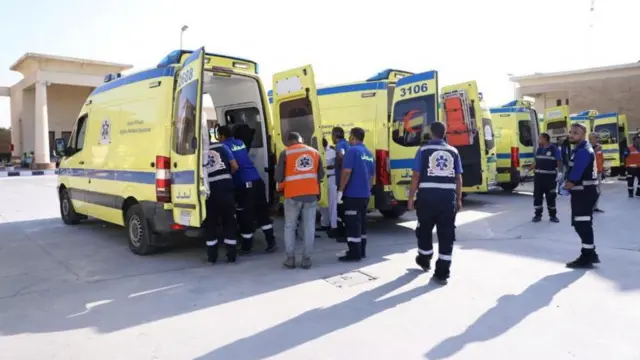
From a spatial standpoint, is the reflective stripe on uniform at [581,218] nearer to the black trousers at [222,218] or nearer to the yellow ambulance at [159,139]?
the yellow ambulance at [159,139]

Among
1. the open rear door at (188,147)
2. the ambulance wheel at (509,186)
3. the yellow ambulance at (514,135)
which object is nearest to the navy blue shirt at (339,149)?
the open rear door at (188,147)

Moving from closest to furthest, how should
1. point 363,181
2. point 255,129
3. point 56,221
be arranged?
point 363,181, point 255,129, point 56,221

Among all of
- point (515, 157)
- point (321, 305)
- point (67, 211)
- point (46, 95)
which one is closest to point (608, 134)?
point (515, 157)

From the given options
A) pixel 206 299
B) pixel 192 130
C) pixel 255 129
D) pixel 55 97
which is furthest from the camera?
pixel 55 97

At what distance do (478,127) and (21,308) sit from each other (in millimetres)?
7767

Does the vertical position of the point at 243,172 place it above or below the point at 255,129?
below

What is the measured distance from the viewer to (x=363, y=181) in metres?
5.71

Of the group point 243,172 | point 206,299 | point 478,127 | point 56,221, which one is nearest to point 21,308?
point 206,299

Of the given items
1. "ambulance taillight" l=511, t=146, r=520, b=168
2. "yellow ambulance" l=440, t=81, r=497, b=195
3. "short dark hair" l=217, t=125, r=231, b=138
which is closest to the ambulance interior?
"short dark hair" l=217, t=125, r=231, b=138

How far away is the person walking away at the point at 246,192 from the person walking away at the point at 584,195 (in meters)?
3.65

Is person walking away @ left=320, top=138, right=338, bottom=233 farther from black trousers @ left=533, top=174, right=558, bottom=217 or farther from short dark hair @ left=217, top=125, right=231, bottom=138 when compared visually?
black trousers @ left=533, top=174, right=558, bottom=217

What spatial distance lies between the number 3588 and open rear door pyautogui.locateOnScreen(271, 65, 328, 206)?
A: 173 cm

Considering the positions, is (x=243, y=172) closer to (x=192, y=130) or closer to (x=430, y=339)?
(x=192, y=130)

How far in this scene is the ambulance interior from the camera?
6512 mm
